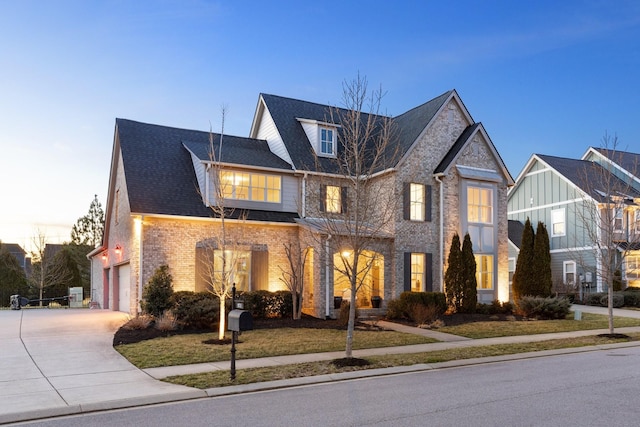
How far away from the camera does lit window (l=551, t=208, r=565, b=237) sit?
34.0 meters

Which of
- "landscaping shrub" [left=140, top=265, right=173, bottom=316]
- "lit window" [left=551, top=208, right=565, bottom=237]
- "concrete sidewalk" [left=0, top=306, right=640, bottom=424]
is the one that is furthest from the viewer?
"lit window" [left=551, top=208, right=565, bottom=237]

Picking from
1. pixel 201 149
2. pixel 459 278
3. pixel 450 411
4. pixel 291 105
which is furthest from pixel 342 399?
pixel 291 105

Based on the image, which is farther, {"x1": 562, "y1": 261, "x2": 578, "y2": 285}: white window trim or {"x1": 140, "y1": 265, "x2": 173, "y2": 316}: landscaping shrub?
{"x1": 562, "y1": 261, "x2": 578, "y2": 285}: white window trim

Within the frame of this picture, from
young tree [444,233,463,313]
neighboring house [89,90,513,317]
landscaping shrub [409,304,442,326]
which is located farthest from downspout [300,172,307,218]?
young tree [444,233,463,313]

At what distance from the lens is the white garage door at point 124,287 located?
877 inches

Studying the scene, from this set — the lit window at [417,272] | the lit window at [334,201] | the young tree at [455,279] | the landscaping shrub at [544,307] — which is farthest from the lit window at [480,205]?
the lit window at [334,201]

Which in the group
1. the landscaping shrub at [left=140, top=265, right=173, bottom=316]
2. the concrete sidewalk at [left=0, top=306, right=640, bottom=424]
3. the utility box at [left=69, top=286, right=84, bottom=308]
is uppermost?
the landscaping shrub at [left=140, top=265, right=173, bottom=316]

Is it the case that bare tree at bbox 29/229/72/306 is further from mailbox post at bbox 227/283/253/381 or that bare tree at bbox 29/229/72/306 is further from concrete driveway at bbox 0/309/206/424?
mailbox post at bbox 227/283/253/381

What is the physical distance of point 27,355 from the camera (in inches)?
506

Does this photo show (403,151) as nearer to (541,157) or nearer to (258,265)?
(258,265)

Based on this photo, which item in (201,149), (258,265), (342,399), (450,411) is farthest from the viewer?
(201,149)

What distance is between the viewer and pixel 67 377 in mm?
10641

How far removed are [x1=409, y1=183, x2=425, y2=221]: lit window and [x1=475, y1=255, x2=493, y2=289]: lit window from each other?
332 cm

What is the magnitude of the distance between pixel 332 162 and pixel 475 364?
1335 cm
